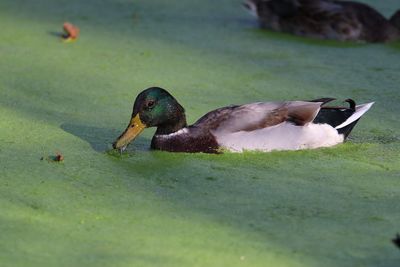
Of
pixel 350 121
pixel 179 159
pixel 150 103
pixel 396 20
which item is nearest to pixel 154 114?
pixel 150 103

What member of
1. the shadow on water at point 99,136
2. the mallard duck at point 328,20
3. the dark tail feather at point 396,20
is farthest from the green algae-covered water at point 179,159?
the dark tail feather at point 396,20

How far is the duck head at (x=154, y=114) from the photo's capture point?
4949 millimetres

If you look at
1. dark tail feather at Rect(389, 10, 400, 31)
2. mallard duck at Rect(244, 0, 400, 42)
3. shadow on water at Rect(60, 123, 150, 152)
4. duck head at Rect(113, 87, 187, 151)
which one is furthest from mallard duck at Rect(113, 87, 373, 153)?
dark tail feather at Rect(389, 10, 400, 31)

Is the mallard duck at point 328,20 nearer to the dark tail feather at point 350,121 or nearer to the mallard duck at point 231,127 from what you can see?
the dark tail feather at point 350,121

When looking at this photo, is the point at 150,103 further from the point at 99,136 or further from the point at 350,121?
the point at 350,121

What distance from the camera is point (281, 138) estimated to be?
4930 mm

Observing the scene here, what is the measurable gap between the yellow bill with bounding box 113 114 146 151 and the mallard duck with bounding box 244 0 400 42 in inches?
112

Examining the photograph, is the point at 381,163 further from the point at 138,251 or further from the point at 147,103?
the point at 138,251

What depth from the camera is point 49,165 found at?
15.3 ft

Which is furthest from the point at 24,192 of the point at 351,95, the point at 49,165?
the point at 351,95

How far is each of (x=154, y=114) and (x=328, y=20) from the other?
9.46ft

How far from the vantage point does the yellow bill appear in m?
4.88

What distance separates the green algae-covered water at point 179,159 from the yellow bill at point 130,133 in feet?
0.23

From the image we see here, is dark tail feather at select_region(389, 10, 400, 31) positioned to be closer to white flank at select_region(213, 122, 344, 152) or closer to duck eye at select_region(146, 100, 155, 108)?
white flank at select_region(213, 122, 344, 152)
